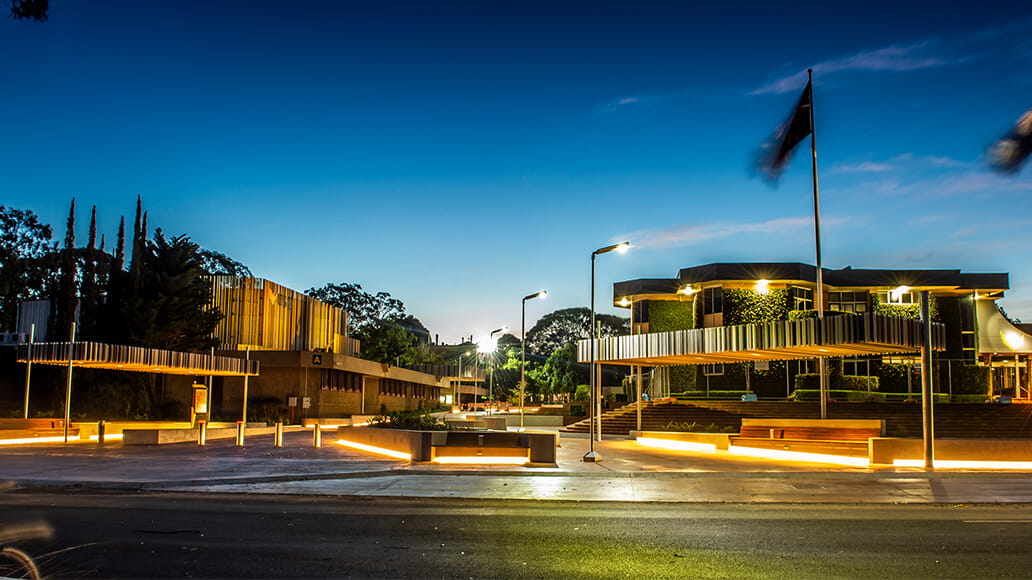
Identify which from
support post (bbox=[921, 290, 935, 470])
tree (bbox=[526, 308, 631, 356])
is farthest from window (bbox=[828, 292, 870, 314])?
tree (bbox=[526, 308, 631, 356])

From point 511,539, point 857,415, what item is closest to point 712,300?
point 857,415

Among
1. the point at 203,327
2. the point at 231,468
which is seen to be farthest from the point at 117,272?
the point at 231,468

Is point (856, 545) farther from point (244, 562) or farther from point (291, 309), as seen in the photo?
point (291, 309)

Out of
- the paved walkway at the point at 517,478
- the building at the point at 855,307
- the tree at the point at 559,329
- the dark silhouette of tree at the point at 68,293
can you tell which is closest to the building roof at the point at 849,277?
the building at the point at 855,307

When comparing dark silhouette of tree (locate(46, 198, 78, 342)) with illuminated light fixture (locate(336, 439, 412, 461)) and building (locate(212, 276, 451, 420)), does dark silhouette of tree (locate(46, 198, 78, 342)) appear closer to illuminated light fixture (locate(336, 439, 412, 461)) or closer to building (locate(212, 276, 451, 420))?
building (locate(212, 276, 451, 420))

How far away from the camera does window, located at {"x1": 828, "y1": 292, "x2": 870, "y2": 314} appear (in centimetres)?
4991

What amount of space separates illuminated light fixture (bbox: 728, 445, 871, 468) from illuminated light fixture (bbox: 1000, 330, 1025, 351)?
87.7 ft

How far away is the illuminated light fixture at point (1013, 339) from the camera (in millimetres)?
48594

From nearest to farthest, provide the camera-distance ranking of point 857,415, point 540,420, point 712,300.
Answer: point 857,415, point 712,300, point 540,420

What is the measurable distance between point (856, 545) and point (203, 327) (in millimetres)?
44476

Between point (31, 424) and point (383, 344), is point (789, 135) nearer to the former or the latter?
point (31, 424)

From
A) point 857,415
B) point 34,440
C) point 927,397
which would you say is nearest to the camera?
point 927,397

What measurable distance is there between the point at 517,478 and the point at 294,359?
32.7 metres

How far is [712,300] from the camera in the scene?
4897 cm
